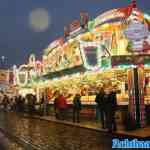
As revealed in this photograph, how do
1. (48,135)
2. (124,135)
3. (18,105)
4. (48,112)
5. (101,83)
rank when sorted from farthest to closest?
(18,105)
(48,112)
(101,83)
(48,135)
(124,135)

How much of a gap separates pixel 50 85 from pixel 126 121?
1798 centimetres

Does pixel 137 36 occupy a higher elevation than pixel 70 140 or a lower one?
higher

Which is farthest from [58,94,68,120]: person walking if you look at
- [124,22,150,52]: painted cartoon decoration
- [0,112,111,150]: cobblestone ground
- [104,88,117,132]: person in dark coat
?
[104,88,117,132]: person in dark coat

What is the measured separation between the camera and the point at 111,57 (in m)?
25.6

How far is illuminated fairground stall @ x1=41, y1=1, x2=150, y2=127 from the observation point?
20917 millimetres

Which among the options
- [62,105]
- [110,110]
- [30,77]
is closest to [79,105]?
[62,105]

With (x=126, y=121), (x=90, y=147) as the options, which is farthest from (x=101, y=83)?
(x=90, y=147)

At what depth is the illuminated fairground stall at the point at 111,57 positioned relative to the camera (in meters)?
20.9

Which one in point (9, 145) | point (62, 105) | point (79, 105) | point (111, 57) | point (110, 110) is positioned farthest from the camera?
point (62, 105)

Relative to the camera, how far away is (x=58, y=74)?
114ft

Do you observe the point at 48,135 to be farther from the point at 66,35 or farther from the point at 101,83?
the point at 66,35

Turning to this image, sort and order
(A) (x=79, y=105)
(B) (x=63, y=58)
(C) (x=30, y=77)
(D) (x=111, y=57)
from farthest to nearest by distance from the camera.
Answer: (C) (x=30, y=77) < (B) (x=63, y=58) < (A) (x=79, y=105) < (D) (x=111, y=57)

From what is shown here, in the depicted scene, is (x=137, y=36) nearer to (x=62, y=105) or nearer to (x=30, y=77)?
(x=62, y=105)

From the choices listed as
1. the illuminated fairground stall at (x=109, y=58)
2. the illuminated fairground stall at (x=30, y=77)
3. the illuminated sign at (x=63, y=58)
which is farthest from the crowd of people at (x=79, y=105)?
the illuminated sign at (x=63, y=58)
